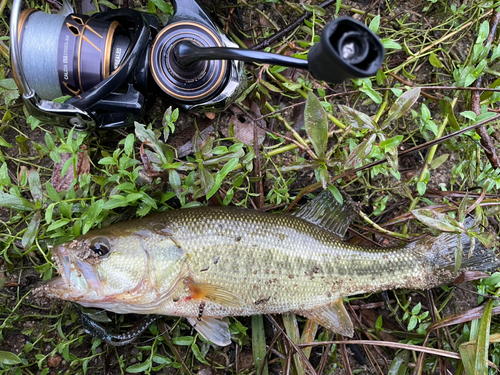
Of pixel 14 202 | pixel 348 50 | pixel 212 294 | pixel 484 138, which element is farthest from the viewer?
pixel 484 138

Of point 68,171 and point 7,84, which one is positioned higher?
point 7,84

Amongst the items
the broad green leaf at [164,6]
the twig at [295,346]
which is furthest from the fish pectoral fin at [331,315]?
the broad green leaf at [164,6]

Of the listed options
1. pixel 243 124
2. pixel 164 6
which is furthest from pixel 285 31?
pixel 164 6

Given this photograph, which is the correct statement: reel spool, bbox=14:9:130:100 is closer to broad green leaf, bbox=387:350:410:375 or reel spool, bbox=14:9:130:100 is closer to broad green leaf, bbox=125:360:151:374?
broad green leaf, bbox=125:360:151:374

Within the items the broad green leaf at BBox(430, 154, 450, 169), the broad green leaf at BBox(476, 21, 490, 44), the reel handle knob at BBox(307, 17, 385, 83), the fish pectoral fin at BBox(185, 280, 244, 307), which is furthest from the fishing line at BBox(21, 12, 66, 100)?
the broad green leaf at BBox(476, 21, 490, 44)

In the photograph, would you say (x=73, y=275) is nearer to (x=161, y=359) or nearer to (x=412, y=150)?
(x=161, y=359)

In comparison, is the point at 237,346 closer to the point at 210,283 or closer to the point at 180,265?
the point at 210,283

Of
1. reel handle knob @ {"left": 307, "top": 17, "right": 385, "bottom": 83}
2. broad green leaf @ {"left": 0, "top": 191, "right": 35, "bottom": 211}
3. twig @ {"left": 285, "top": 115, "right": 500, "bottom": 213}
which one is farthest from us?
twig @ {"left": 285, "top": 115, "right": 500, "bottom": 213}
